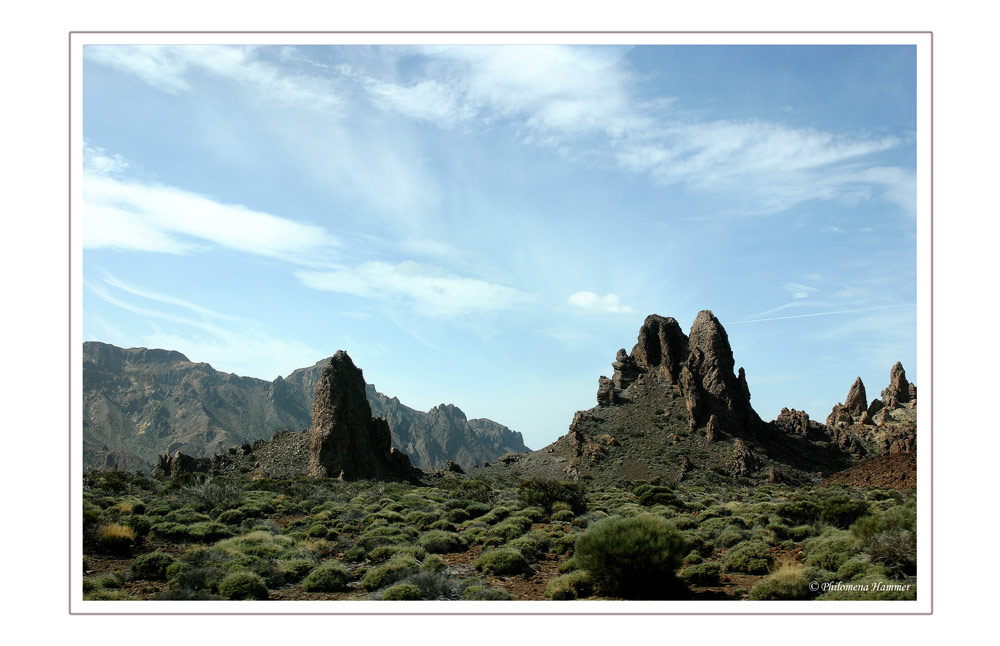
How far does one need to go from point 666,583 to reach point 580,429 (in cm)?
6425

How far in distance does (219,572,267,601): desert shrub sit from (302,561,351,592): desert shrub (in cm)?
106

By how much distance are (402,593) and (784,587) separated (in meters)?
8.25

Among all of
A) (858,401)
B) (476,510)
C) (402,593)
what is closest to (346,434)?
(476,510)

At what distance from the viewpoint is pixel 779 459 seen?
6800 centimetres

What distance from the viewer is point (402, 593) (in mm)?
12500

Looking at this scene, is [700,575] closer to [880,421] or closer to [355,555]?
[355,555]

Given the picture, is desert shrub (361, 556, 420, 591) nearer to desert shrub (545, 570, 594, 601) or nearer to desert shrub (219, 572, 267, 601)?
desert shrub (219, 572, 267, 601)

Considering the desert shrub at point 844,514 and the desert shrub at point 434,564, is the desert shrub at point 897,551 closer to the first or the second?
the desert shrub at point 844,514

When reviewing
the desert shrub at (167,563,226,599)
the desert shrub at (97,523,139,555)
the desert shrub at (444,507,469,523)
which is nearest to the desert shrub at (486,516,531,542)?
the desert shrub at (444,507,469,523)

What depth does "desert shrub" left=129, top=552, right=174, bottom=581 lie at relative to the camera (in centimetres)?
1454

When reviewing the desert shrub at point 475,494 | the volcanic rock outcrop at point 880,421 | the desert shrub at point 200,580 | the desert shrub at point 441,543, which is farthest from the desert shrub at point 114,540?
the volcanic rock outcrop at point 880,421
